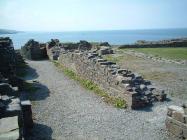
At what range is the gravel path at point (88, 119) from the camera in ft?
27.7

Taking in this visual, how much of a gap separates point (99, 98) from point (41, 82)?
4.97m

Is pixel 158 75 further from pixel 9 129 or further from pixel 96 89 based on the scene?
pixel 9 129

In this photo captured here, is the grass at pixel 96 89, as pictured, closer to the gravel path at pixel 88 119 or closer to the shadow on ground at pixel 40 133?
the gravel path at pixel 88 119

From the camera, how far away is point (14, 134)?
567 centimetres

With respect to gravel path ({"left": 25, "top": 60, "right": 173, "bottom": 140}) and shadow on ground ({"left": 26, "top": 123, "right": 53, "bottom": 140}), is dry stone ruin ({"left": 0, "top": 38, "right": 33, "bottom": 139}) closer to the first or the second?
shadow on ground ({"left": 26, "top": 123, "right": 53, "bottom": 140})

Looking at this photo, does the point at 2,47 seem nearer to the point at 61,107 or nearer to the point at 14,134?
the point at 61,107

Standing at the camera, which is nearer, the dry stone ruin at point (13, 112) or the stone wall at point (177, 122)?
the dry stone ruin at point (13, 112)

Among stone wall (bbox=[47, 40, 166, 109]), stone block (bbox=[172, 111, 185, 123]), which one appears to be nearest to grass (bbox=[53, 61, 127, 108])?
stone wall (bbox=[47, 40, 166, 109])

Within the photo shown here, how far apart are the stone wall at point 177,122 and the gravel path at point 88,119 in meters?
0.29

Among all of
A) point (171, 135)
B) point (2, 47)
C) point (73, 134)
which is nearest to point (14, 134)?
point (73, 134)

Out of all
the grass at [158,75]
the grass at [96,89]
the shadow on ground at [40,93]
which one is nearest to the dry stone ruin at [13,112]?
the shadow on ground at [40,93]

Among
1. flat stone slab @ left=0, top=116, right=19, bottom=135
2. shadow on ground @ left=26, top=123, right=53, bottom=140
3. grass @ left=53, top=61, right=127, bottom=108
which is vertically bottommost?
shadow on ground @ left=26, top=123, right=53, bottom=140

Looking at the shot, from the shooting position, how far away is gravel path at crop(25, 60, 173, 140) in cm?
845

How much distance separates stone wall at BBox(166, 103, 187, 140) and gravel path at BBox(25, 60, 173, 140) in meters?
0.29
